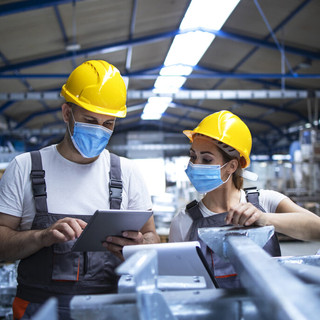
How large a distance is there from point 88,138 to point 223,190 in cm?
87

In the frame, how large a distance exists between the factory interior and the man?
0.86 feet

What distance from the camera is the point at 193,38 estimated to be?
9719mm

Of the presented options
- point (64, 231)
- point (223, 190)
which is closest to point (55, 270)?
point (64, 231)

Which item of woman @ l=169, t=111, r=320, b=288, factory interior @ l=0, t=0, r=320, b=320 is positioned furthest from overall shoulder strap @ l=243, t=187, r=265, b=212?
factory interior @ l=0, t=0, r=320, b=320

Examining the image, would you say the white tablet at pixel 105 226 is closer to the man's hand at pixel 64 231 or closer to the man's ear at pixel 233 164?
the man's hand at pixel 64 231

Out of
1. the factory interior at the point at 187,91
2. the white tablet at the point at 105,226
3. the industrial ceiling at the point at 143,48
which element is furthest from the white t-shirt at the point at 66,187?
the industrial ceiling at the point at 143,48

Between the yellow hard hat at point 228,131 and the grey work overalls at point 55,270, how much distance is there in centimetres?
89

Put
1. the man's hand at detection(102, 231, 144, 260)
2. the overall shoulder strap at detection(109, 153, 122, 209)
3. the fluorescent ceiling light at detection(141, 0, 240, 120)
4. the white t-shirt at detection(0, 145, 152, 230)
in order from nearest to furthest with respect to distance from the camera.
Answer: the man's hand at detection(102, 231, 144, 260)
the white t-shirt at detection(0, 145, 152, 230)
the overall shoulder strap at detection(109, 153, 122, 209)
the fluorescent ceiling light at detection(141, 0, 240, 120)

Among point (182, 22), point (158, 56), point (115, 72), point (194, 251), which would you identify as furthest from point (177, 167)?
point (194, 251)

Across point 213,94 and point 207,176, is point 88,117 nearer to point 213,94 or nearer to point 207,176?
point 207,176

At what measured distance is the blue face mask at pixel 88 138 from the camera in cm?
188

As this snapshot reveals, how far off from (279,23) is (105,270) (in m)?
8.05

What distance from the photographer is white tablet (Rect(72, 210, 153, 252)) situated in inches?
56.8

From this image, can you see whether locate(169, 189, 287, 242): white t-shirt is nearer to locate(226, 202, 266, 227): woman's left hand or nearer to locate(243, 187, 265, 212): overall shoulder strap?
locate(243, 187, 265, 212): overall shoulder strap
